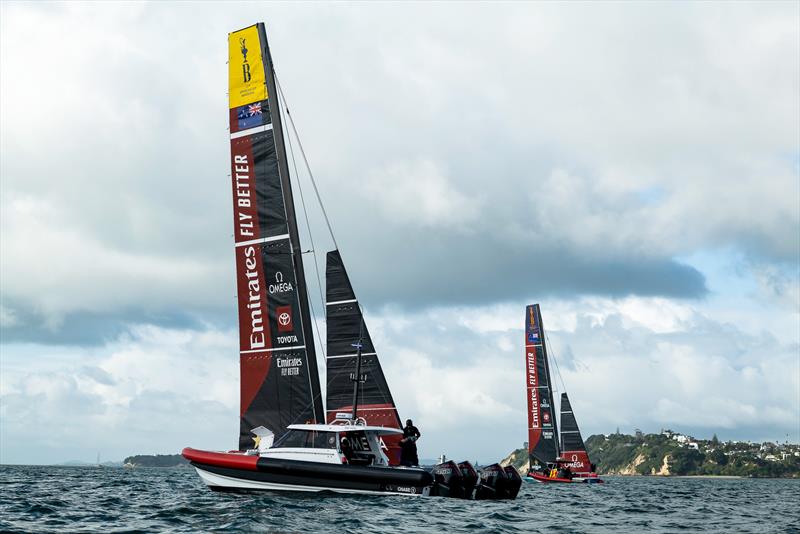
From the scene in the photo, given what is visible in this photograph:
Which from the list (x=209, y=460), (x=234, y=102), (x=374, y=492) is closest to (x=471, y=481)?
(x=374, y=492)

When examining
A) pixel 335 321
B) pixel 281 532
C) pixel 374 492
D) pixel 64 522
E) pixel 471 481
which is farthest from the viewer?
pixel 335 321

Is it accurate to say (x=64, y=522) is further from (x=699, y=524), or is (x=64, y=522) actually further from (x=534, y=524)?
(x=699, y=524)

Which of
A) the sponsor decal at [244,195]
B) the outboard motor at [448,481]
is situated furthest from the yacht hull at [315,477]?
the sponsor decal at [244,195]

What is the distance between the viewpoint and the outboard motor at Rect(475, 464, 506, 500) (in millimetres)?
28562

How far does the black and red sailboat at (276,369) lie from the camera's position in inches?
1035

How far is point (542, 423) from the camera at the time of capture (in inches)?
2911

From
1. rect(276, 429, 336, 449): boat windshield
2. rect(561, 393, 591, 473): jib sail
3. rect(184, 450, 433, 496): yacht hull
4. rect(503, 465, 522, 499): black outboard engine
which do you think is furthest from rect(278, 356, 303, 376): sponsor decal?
rect(561, 393, 591, 473): jib sail

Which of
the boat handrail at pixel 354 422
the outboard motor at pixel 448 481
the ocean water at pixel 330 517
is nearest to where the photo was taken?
the ocean water at pixel 330 517

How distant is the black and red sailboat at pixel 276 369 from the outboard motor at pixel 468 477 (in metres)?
0.05

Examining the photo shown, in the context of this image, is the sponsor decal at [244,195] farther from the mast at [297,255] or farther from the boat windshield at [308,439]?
the boat windshield at [308,439]

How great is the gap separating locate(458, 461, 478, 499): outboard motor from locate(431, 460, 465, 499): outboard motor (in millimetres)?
173

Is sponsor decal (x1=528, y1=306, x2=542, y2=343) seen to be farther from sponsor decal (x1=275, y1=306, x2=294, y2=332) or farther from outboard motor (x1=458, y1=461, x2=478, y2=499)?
sponsor decal (x1=275, y1=306, x2=294, y2=332)

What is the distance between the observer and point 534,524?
79.3 feet

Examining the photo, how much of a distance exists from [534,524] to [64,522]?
12.2 meters
